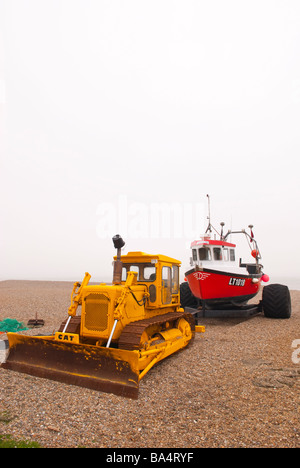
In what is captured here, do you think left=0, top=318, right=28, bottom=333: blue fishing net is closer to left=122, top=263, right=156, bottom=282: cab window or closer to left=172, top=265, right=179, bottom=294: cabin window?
left=122, top=263, right=156, bottom=282: cab window

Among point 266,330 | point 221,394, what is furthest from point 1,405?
point 266,330

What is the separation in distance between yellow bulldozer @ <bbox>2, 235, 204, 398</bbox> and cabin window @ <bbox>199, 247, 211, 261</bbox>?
640cm

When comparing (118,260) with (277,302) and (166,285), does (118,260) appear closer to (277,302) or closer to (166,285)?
(166,285)

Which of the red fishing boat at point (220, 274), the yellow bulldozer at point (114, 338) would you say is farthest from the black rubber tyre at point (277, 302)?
the yellow bulldozer at point (114, 338)

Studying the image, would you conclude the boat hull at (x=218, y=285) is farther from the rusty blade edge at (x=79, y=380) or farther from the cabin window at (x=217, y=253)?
the rusty blade edge at (x=79, y=380)

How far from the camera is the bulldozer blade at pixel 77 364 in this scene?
233 inches

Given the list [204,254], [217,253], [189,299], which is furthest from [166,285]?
[189,299]

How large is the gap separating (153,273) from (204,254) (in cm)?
722

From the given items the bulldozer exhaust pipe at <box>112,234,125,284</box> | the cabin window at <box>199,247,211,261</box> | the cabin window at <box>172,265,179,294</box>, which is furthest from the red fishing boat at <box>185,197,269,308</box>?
the bulldozer exhaust pipe at <box>112,234,125,284</box>

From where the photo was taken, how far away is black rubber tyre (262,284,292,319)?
14984mm

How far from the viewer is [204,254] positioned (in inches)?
611

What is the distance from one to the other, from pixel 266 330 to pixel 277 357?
3.96 metres
